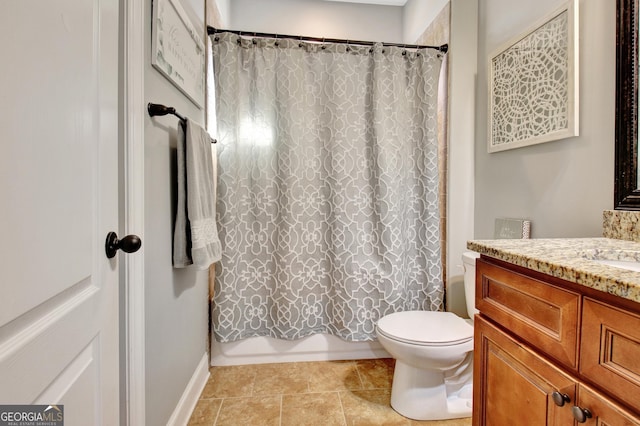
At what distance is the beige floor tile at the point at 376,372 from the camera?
67.7 inches

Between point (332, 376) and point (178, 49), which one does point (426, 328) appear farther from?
point (178, 49)

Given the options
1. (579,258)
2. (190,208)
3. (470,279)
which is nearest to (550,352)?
(579,258)

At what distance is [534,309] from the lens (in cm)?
72

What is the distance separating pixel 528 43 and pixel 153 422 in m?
2.29

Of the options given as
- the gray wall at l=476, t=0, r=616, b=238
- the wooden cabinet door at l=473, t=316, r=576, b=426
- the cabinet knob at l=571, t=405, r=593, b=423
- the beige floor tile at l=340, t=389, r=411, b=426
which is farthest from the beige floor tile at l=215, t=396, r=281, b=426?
the gray wall at l=476, t=0, r=616, b=238

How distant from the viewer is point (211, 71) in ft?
6.01

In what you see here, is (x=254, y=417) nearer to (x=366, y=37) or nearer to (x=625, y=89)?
(x=625, y=89)

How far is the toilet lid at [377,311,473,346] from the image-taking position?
136 centimetres

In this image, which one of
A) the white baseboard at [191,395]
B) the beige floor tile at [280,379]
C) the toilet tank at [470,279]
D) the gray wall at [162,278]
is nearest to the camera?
the gray wall at [162,278]

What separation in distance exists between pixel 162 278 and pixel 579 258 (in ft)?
4.44

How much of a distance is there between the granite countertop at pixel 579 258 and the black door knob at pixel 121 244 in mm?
981

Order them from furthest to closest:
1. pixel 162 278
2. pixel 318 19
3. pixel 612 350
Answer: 1. pixel 318 19
2. pixel 162 278
3. pixel 612 350
